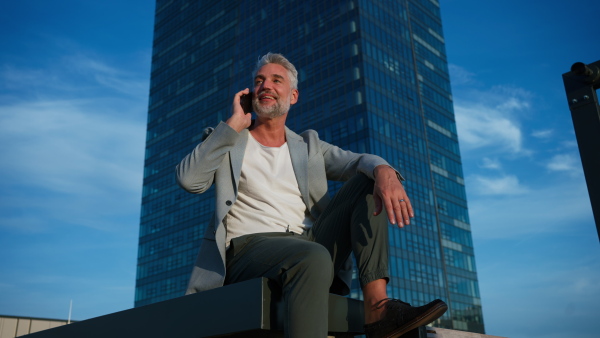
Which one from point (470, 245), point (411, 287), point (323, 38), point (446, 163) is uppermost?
point (323, 38)

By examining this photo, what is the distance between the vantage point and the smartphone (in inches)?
135

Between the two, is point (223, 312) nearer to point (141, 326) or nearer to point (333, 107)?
point (141, 326)

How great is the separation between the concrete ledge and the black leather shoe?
0.19 metres

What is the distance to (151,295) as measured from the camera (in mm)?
59562

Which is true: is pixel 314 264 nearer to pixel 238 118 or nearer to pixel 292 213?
pixel 292 213

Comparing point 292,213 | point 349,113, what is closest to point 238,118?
point 292,213

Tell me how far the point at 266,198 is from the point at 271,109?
0.58 m

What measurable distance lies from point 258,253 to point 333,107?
150 feet

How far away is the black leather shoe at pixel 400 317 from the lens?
245 cm

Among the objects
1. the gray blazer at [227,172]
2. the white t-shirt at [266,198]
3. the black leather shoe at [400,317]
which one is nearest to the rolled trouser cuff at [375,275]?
the black leather shoe at [400,317]

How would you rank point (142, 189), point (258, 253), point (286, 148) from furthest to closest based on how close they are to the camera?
point (142, 189)
point (286, 148)
point (258, 253)

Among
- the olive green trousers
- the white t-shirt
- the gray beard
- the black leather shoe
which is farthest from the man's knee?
the gray beard

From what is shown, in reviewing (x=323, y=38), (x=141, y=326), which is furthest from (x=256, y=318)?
(x=323, y=38)

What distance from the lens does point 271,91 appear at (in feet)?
11.2
